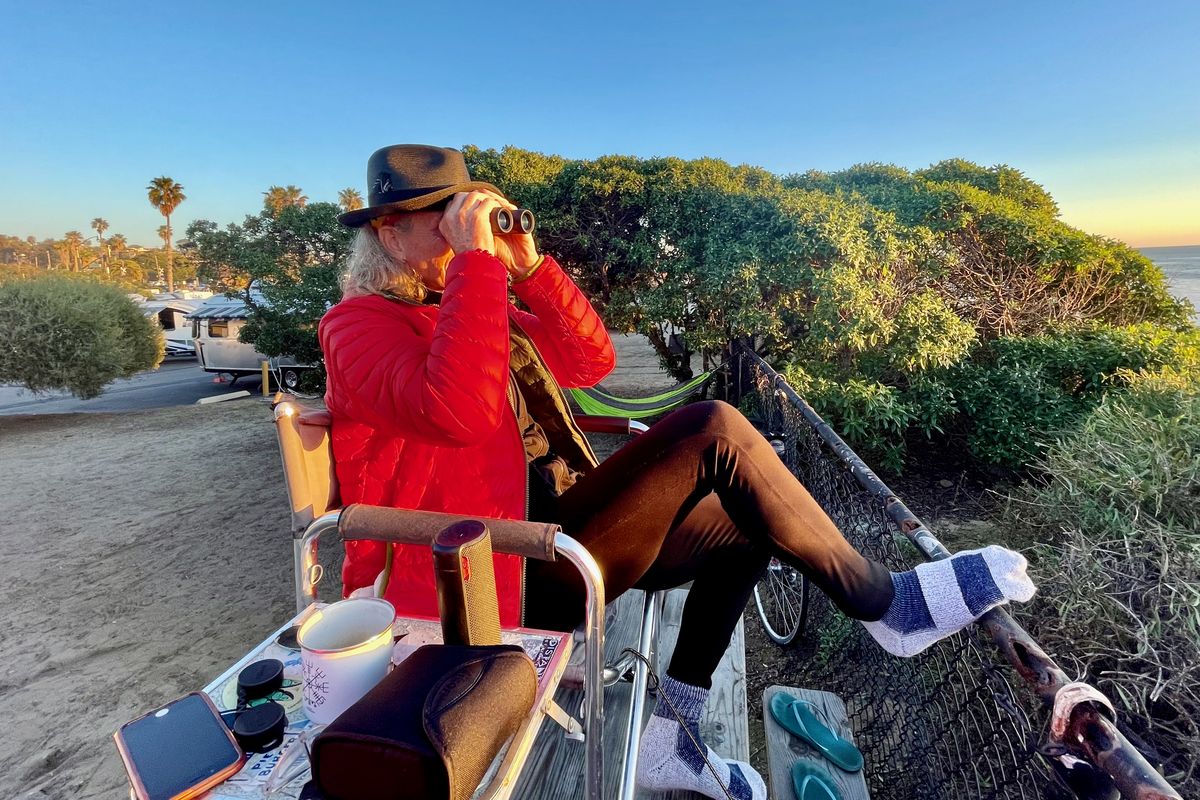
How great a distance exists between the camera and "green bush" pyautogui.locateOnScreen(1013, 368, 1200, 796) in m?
1.76

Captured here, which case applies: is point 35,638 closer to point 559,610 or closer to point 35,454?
point 559,610

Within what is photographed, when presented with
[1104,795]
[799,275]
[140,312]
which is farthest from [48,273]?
[1104,795]

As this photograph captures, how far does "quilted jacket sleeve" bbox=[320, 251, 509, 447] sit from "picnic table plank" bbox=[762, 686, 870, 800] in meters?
1.44

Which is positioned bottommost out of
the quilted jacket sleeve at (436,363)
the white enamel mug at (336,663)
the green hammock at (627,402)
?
the green hammock at (627,402)

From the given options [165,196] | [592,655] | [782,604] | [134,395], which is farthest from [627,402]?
[165,196]

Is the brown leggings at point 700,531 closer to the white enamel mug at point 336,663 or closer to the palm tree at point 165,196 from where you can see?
the white enamel mug at point 336,663

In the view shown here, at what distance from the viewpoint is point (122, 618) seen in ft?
12.2

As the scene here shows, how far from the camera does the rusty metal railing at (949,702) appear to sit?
2.74 feet

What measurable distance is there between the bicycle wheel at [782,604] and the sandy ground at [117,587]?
2960 millimetres

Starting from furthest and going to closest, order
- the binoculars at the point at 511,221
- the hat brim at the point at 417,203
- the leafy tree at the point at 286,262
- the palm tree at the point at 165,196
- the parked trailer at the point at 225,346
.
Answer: the palm tree at the point at 165,196
the parked trailer at the point at 225,346
the leafy tree at the point at 286,262
the binoculars at the point at 511,221
the hat brim at the point at 417,203

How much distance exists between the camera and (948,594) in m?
1.23

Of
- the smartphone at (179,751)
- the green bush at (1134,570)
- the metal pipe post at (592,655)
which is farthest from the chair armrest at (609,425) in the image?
the green bush at (1134,570)

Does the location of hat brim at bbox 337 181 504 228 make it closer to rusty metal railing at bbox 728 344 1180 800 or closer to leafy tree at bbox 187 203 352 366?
rusty metal railing at bbox 728 344 1180 800

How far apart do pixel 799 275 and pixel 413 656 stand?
4.97m
